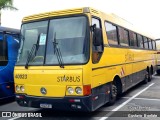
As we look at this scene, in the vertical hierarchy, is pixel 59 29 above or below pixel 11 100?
above

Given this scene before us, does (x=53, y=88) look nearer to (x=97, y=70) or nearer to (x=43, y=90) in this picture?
(x=43, y=90)

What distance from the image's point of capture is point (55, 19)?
7.25m

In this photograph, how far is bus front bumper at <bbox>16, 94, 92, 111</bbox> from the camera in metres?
6.51

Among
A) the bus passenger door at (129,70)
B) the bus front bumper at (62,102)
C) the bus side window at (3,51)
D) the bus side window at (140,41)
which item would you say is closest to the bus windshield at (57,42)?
the bus front bumper at (62,102)

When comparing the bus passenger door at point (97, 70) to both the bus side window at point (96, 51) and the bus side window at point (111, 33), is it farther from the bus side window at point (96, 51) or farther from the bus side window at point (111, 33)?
the bus side window at point (111, 33)

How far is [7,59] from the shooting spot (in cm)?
969

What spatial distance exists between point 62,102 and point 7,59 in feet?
12.8

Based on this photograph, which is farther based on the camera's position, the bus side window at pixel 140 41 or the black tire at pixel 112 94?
the bus side window at pixel 140 41

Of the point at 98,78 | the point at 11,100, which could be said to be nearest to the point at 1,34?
the point at 11,100

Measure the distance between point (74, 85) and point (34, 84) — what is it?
1.19 meters

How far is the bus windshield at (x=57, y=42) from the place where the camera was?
6.73m

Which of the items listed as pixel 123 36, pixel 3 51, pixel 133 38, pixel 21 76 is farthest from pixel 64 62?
pixel 133 38

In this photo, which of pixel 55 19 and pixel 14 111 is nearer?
pixel 55 19

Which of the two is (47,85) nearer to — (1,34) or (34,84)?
(34,84)
